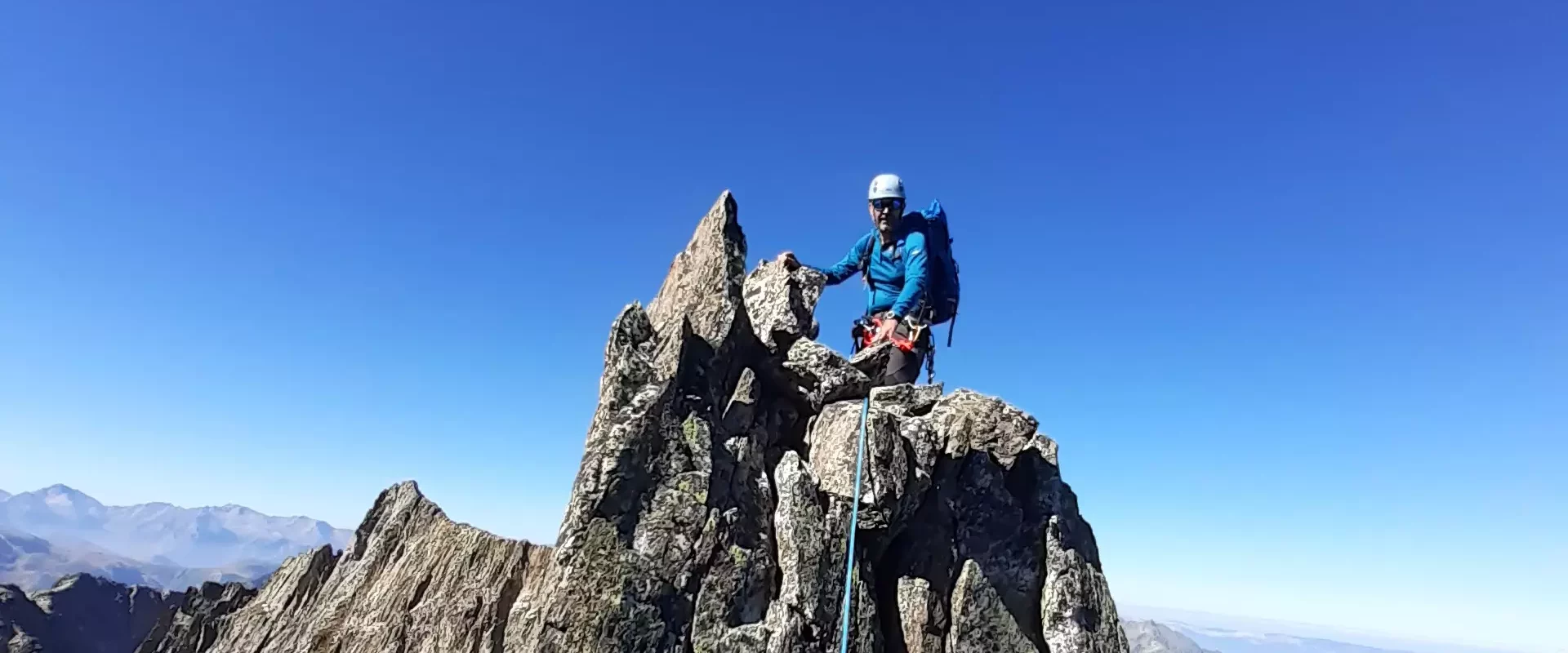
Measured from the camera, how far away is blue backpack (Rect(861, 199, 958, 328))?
17125 mm

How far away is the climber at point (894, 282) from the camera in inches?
663

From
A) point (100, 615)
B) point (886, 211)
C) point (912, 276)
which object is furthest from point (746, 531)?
point (100, 615)

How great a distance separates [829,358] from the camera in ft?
52.7

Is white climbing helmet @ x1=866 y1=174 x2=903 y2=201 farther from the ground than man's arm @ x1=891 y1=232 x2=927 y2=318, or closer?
farther from the ground

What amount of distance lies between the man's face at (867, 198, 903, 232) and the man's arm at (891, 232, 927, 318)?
51 centimetres

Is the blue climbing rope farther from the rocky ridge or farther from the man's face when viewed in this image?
the rocky ridge

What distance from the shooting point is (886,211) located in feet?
56.0

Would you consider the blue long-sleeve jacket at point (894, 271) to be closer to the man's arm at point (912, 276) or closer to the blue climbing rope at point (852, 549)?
the man's arm at point (912, 276)

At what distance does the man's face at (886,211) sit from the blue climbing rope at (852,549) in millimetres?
4376

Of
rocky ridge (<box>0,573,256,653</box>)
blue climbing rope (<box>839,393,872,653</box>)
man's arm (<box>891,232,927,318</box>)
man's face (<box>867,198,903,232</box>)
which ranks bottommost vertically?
rocky ridge (<box>0,573,256,653</box>)

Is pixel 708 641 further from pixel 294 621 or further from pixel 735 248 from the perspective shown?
pixel 294 621

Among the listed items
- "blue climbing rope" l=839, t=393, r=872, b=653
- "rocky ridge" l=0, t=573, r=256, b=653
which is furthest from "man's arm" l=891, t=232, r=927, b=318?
"rocky ridge" l=0, t=573, r=256, b=653

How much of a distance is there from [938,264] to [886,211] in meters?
1.55

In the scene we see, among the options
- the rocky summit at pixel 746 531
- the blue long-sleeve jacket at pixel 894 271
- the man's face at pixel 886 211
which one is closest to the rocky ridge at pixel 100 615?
the rocky summit at pixel 746 531
